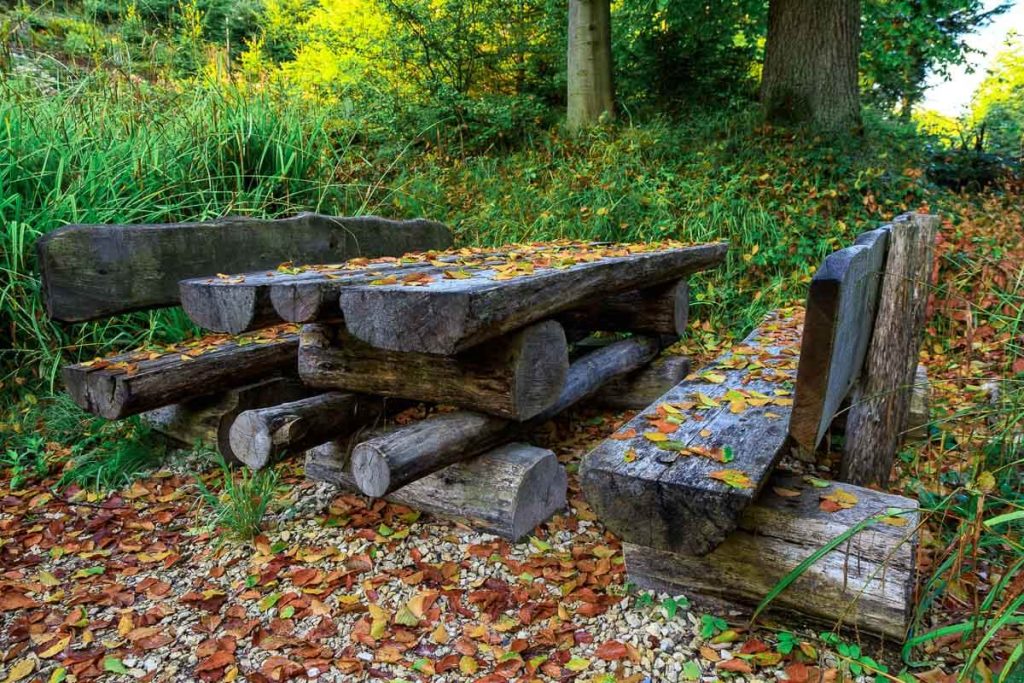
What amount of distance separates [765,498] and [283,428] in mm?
1572

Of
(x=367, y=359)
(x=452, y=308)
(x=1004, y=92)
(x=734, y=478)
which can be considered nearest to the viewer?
(x=734, y=478)

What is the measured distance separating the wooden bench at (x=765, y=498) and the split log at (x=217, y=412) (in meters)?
1.74

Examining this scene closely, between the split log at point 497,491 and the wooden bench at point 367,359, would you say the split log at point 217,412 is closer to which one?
the wooden bench at point 367,359

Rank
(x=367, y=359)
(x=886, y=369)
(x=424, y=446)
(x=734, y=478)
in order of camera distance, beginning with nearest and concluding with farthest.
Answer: (x=734, y=478) → (x=424, y=446) → (x=886, y=369) → (x=367, y=359)

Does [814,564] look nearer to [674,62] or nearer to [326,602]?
[326,602]

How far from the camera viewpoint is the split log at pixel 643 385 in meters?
3.92

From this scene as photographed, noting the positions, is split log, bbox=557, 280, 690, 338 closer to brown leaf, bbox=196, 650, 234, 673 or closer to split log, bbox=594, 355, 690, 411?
split log, bbox=594, 355, 690, 411

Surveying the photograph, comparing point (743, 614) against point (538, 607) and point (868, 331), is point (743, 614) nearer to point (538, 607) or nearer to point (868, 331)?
point (538, 607)

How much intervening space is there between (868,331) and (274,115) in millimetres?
3862

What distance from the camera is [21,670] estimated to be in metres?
1.92

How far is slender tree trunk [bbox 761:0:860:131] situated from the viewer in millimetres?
6598

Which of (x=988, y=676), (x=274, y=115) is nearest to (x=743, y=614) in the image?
(x=988, y=676)

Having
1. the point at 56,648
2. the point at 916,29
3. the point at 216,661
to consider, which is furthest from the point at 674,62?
the point at 56,648

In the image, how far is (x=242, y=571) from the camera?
238cm
